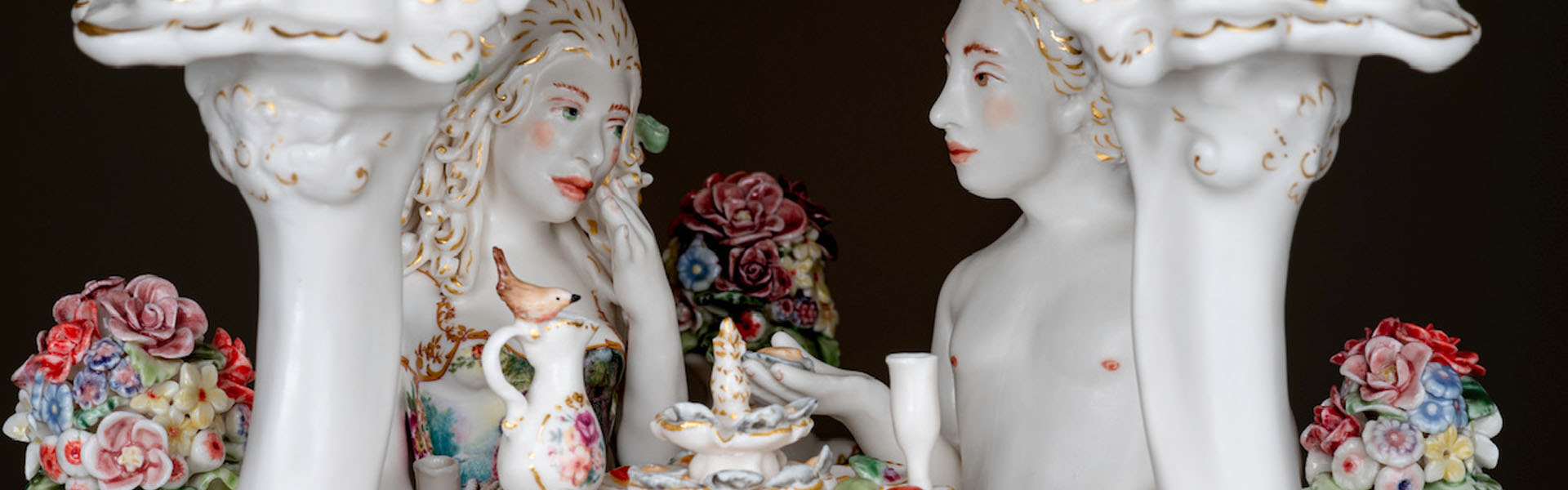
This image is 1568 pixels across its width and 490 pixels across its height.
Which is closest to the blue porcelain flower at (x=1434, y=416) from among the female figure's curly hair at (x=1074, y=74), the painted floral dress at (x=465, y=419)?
the female figure's curly hair at (x=1074, y=74)

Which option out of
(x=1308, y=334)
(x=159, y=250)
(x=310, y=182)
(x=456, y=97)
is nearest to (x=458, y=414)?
(x=456, y=97)

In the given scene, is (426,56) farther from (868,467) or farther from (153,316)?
(868,467)

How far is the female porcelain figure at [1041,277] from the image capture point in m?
2.50

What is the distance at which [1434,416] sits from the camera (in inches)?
89.0

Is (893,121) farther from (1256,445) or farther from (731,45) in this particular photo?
(1256,445)

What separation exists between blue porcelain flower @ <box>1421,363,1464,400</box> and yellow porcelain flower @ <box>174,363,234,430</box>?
51.5 inches

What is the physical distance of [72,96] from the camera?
3.92 meters

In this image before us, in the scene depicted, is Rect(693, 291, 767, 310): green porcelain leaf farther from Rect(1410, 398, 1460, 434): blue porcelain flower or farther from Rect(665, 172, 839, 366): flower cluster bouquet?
Rect(1410, 398, 1460, 434): blue porcelain flower

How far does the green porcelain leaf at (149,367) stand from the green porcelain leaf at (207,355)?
39 millimetres

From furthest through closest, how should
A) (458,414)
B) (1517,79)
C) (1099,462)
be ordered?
(1517,79)
(458,414)
(1099,462)

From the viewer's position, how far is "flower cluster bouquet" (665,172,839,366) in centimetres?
318

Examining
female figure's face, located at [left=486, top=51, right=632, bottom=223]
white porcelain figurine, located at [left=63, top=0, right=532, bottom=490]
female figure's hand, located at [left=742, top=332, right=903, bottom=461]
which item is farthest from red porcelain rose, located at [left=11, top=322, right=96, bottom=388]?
female figure's hand, located at [left=742, top=332, right=903, bottom=461]

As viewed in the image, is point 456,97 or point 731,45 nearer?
point 456,97

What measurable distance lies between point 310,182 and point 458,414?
2.21ft
